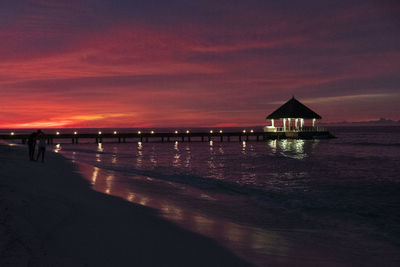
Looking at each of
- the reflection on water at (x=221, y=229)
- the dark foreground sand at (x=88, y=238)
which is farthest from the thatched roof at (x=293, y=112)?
the dark foreground sand at (x=88, y=238)

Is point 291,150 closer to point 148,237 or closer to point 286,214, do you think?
point 286,214

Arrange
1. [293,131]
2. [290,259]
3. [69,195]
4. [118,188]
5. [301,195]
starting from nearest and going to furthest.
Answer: [290,259] < [69,195] < [118,188] < [301,195] < [293,131]

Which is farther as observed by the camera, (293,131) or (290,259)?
(293,131)

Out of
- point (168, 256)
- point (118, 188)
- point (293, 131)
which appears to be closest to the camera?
point (168, 256)

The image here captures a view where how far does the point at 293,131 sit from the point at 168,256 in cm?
5680

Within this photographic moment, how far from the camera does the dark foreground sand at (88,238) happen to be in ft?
13.3

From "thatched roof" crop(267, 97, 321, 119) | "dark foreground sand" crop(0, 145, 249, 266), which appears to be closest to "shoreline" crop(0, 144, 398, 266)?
"dark foreground sand" crop(0, 145, 249, 266)

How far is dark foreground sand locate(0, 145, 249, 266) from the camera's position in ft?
13.3

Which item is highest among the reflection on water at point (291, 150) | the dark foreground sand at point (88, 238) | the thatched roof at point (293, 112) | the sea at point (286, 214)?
the thatched roof at point (293, 112)

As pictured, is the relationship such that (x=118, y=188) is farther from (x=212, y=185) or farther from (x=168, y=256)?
(x=168, y=256)

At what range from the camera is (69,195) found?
823 centimetres

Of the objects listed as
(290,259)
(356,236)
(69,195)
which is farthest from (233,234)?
(69,195)

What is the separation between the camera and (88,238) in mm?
4922

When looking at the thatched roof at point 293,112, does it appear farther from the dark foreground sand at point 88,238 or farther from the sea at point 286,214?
the dark foreground sand at point 88,238
